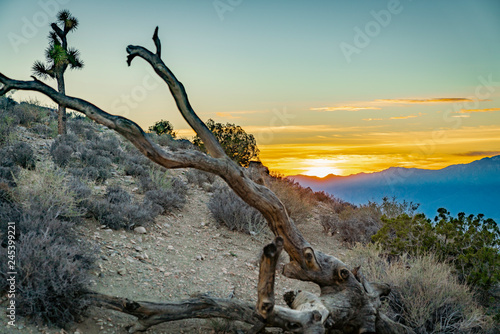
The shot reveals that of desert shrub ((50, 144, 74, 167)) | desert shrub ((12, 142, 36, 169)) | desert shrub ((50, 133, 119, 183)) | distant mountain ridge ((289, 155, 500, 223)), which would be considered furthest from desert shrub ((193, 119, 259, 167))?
desert shrub ((12, 142, 36, 169))

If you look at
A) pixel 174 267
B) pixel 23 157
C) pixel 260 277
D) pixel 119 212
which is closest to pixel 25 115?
pixel 23 157

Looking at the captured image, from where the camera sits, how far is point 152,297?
4.66m

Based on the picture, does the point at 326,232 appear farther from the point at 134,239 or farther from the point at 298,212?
the point at 134,239

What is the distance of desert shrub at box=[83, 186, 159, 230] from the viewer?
254 inches

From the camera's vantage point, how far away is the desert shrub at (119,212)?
646cm

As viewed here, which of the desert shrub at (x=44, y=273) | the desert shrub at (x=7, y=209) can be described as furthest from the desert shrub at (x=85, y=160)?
the desert shrub at (x=44, y=273)

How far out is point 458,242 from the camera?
688cm

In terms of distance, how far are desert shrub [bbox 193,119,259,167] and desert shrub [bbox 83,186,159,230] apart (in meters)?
9.96

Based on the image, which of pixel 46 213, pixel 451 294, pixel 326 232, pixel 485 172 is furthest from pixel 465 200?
pixel 46 213

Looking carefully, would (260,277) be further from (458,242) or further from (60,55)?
(60,55)

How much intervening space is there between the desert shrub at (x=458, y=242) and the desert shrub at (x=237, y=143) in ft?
35.0

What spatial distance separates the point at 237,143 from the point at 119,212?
1185cm

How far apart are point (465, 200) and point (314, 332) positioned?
199 feet

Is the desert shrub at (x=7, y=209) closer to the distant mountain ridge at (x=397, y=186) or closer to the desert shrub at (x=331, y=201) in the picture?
the distant mountain ridge at (x=397, y=186)
